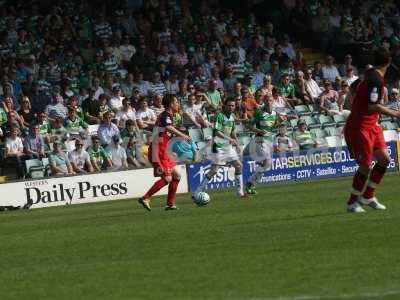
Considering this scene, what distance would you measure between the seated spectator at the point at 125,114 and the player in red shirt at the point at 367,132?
1363 cm

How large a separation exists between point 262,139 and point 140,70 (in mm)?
4939

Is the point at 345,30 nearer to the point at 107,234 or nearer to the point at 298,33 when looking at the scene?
the point at 298,33

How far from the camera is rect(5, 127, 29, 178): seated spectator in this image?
27703mm

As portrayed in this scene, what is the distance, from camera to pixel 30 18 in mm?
31594

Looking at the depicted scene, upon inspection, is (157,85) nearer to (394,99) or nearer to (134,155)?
(134,155)

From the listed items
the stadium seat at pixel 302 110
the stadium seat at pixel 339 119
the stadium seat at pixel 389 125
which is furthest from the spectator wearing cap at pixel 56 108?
the stadium seat at pixel 389 125

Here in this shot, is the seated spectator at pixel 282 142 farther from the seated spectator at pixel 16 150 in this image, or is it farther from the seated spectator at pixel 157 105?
the seated spectator at pixel 16 150

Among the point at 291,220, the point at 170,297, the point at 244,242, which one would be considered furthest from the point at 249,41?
the point at 170,297

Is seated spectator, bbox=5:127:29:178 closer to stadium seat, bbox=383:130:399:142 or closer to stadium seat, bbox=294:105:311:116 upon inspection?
stadium seat, bbox=294:105:311:116

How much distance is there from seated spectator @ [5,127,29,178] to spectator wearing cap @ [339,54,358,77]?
10739 mm

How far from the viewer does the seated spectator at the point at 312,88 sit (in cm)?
3344

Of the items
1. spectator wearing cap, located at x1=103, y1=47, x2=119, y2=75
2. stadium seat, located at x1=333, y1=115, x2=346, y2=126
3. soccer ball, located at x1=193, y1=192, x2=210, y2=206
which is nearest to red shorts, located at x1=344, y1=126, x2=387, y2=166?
soccer ball, located at x1=193, y1=192, x2=210, y2=206

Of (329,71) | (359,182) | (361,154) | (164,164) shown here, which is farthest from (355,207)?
(329,71)

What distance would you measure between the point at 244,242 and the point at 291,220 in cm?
269
